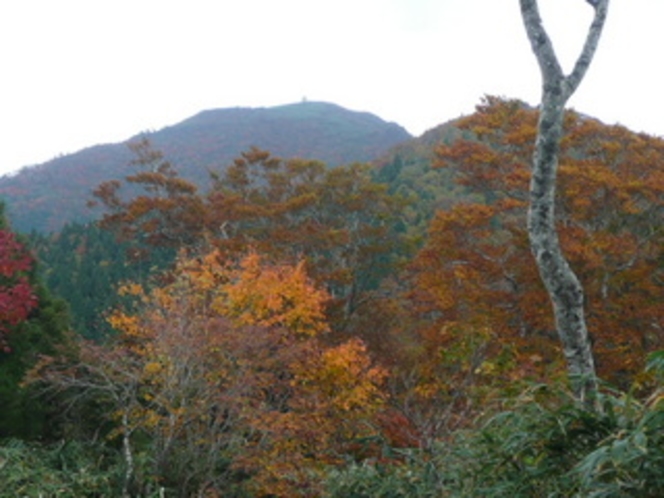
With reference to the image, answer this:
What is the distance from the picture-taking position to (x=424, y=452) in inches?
184

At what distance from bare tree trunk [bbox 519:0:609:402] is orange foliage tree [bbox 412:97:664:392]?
5.92 meters

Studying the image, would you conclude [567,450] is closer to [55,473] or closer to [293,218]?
[55,473]

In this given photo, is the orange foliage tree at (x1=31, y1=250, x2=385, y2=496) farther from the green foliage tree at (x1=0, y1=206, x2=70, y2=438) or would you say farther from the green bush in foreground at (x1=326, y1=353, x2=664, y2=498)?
the green bush in foreground at (x1=326, y1=353, x2=664, y2=498)

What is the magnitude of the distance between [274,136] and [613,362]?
239ft

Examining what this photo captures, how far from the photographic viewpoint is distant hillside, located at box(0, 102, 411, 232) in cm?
5484

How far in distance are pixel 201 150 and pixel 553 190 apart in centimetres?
6971

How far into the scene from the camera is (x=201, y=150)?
2793 inches

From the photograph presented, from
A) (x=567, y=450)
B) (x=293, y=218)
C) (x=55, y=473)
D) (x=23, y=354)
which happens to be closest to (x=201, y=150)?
(x=293, y=218)

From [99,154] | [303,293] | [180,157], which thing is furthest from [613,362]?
[99,154]

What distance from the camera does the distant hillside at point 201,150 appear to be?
180 ft

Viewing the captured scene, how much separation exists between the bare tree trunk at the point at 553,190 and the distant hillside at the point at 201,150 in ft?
136

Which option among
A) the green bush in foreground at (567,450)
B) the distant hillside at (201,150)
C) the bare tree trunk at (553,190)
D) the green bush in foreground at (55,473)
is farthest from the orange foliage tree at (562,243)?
the distant hillside at (201,150)

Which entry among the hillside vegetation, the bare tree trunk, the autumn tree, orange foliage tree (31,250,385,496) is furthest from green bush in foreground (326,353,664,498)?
the autumn tree

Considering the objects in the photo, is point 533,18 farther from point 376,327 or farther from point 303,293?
point 376,327
